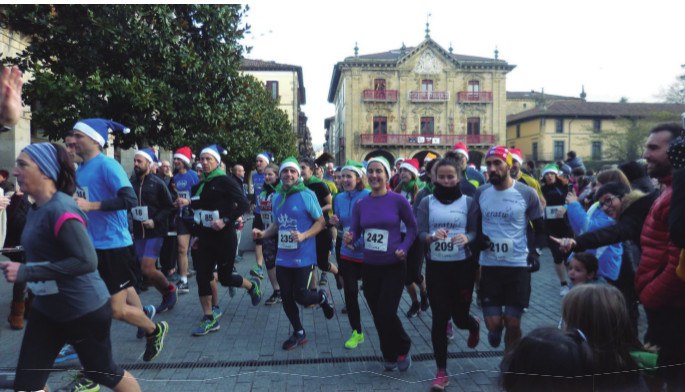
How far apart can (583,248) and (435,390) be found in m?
1.52

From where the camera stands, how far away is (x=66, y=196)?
3242 mm

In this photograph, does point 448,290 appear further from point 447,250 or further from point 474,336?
point 474,336

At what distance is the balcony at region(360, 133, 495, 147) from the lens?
58.2 meters

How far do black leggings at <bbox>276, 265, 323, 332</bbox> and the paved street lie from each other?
37 centimetres

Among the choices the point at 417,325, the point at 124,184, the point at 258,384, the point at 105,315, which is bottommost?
the point at 417,325

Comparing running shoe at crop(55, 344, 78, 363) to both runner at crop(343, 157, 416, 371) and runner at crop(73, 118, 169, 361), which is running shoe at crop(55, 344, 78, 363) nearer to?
runner at crop(73, 118, 169, 361)

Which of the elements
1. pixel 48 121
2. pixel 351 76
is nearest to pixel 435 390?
pixel 48 121

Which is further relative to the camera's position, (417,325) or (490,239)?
(417,325)

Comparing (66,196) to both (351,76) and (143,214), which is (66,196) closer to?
(143,214)

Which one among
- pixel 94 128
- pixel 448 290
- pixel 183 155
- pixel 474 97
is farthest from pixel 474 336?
pixel 474 97

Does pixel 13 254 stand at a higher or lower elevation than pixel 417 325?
higher

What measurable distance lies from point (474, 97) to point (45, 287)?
5879 cm

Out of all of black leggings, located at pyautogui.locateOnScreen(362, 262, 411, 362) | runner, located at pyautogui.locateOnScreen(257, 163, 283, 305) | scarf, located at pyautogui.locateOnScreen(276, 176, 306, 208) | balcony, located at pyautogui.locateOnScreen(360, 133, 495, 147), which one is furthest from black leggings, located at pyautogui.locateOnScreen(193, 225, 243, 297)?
balcony, located at pyautogui.locateOnScreen(360, 133, 495, 147)

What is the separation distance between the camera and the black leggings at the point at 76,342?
10.1 feet
